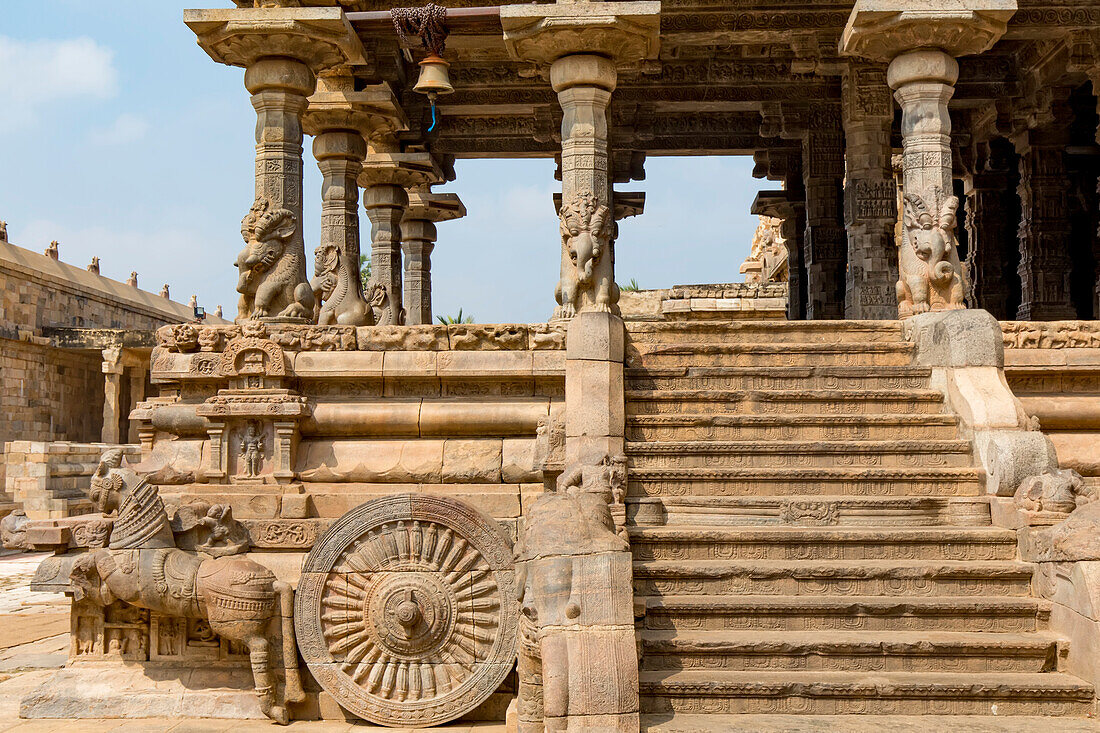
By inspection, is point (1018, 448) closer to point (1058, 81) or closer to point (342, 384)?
point (342, 384)

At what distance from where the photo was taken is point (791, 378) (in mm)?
6910

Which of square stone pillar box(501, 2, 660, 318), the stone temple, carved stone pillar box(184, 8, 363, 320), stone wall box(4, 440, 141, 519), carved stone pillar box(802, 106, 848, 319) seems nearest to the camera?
the stone temple

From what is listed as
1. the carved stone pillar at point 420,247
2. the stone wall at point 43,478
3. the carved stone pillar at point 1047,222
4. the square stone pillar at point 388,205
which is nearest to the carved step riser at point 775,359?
the square stone pillar at point 388,205

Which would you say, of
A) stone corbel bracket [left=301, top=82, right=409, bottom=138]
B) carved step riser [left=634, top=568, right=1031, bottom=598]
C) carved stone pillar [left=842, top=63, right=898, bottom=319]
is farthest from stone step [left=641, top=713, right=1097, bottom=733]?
stone corbel bracket [left=301, top=82, right=409, bottom=138]

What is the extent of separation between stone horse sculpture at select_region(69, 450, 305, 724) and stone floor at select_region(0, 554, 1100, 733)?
0.42 metres

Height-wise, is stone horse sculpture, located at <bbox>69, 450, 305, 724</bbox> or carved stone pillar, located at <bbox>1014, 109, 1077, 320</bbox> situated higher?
carved stone pillar, located at <bbox>1014, 109, 1077, 320</bbox>

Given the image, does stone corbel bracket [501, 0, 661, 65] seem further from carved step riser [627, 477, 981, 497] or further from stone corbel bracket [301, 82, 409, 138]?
carved step riser [627, 477, 981, 497]

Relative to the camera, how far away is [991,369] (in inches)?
261


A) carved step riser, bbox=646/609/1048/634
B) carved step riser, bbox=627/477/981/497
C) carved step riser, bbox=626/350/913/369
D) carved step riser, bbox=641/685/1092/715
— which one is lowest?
carved step riser, bbox=641/685/1092/715

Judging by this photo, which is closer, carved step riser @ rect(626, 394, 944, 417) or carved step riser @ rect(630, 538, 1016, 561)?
carved step riser @ rect(630, 538, 1016, 561)

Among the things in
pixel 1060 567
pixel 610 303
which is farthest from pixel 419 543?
pixel 1060 567

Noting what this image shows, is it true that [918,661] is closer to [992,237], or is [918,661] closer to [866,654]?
[866,654]

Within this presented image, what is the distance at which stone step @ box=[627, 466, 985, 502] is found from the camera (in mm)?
5988

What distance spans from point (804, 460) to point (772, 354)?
1.13 m
